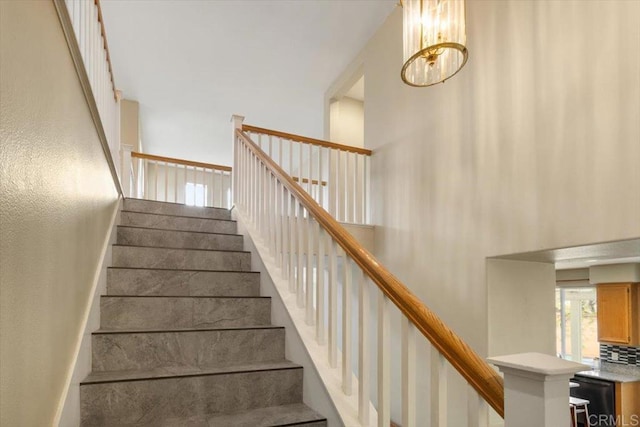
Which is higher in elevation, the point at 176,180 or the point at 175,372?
the point at 176,180

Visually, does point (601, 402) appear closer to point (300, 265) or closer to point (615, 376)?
point (615, 376)

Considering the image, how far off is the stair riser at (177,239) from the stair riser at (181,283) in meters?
0.63

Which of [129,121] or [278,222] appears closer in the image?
[278,222]

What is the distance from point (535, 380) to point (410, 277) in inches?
117

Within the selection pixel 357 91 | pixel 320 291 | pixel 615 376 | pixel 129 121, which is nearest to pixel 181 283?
pixel 320 291

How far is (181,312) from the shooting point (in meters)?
2.32

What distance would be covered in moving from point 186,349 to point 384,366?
1071 mm

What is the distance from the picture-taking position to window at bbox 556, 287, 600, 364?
731 centimetres

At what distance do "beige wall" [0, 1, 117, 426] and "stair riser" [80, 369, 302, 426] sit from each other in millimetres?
285

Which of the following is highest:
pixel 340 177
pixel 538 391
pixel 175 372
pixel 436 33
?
pixel 436 33

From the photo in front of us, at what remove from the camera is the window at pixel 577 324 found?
288 inches

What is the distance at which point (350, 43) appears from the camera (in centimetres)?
505

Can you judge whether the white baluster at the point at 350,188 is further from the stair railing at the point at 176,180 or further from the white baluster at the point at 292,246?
the white baluster at the point at 292,246

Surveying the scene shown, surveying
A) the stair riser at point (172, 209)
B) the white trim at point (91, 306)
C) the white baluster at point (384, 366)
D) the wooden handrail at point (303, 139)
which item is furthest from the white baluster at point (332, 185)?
the white baluster at point (384, 366)
